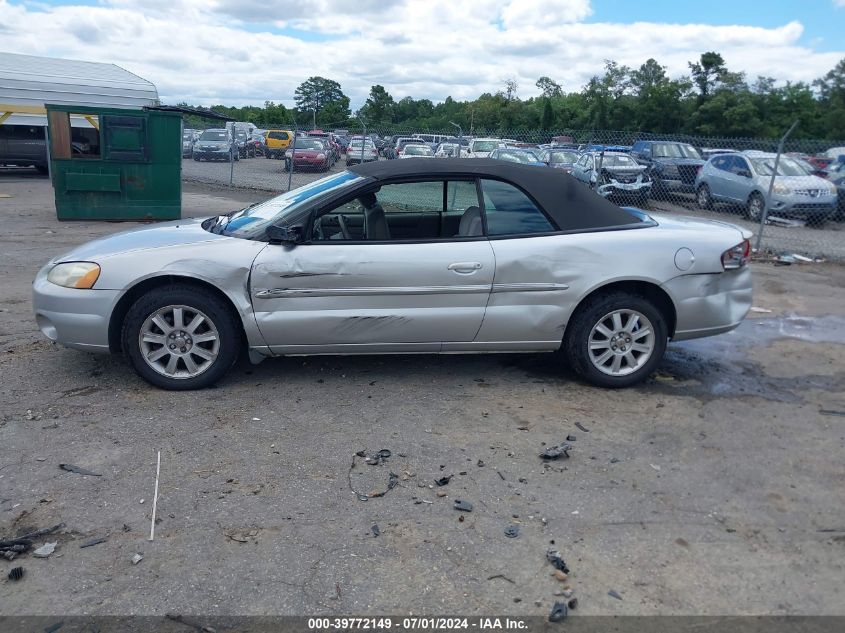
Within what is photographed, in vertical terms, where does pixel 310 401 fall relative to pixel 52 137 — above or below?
below

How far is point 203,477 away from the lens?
3.89 metres

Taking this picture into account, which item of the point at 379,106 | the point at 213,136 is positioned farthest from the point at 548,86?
the point at 213,136

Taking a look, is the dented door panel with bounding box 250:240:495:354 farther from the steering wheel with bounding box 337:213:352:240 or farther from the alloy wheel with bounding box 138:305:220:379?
the alloy wheel with bounding box 138:305:220:379

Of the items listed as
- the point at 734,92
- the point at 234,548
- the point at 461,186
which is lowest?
the point at 234,548

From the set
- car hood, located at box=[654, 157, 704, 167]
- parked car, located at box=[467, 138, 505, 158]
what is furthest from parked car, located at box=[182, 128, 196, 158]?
car hood, located at box=[654, 157, 704, 167]

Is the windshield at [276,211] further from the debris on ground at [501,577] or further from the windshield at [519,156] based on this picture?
the windshield at [519,156]

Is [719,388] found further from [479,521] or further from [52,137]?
[52,137]

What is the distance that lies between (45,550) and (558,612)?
2.16 meters

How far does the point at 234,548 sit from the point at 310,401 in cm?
170

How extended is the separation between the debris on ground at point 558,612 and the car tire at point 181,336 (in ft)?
9.36

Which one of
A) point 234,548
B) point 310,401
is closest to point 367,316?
point 310,401

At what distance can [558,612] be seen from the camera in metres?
2.91

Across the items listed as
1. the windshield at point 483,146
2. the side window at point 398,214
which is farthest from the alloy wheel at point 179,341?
the windshield at point 483,146

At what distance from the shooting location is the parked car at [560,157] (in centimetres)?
1817
